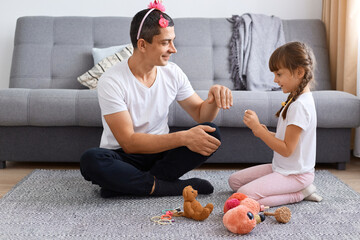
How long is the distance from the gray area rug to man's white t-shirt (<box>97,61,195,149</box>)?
0.99 ft

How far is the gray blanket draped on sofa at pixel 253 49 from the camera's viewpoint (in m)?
3.04

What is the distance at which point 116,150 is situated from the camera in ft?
6.64

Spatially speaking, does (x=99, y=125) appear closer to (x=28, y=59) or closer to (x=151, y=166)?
(x=151, y=166)

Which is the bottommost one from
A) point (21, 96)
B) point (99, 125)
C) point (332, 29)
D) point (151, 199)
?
point (151, 199)

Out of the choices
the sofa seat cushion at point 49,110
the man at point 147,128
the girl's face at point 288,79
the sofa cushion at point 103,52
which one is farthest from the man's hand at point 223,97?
the sofa cushion at point 103,52

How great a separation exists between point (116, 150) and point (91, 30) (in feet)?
4.82

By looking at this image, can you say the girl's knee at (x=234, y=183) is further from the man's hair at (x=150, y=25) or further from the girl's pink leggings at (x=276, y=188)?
the man's hair at (x=150, y=25)

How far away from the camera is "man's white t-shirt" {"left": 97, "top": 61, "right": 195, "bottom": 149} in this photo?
1906 mm

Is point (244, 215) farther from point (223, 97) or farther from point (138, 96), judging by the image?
point (138, 96)

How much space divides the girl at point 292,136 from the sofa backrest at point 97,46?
124cm

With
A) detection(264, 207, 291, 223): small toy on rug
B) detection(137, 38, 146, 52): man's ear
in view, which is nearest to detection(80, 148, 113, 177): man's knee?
detection(137, 38, 146, 52): man's ear

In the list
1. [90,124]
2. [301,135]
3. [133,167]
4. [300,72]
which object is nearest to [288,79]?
[300,72]

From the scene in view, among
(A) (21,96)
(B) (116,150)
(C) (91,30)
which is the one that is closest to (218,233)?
(B) (116,150)

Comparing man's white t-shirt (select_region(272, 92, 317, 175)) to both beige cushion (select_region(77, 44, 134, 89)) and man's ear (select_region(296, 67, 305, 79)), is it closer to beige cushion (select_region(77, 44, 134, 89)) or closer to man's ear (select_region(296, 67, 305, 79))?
man's ear (select_region(296, 67, 305, 79))
